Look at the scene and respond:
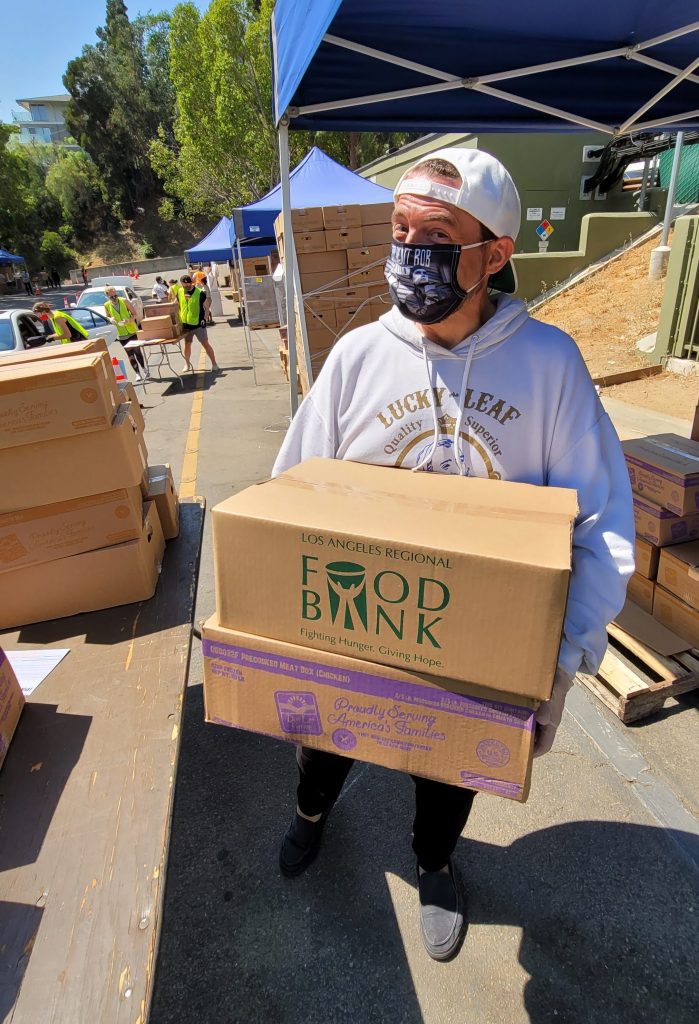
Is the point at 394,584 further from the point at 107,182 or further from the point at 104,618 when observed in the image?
the point at 107,182

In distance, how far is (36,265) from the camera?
1927 inches

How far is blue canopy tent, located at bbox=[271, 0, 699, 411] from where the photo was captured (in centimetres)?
242

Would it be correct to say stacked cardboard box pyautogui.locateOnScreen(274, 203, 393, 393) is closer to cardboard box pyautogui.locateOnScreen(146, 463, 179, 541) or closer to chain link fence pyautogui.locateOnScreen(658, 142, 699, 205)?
cardboard box pyautogui.locateOnScreen(146, 463, 179, 541)

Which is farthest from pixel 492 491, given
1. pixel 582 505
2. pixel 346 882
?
pixel 346 882

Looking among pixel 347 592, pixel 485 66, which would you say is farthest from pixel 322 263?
pixel 347 592

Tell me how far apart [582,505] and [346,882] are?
1.56 meters

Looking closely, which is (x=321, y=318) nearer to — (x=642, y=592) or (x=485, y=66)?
(x=485, y=66)

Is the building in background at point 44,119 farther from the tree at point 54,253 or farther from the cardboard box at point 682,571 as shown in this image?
the cardboard box at point 682,571

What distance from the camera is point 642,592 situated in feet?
9.80

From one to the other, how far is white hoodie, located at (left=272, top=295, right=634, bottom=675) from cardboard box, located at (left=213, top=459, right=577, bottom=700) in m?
0.13

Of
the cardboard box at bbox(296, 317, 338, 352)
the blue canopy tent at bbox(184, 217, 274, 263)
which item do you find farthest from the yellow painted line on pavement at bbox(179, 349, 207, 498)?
the blue canopy tent at bbox(184, 217, 274, 263)

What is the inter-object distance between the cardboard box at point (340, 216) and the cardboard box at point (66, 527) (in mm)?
5445

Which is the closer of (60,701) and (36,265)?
(60,701)

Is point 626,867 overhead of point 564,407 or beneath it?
beneath
